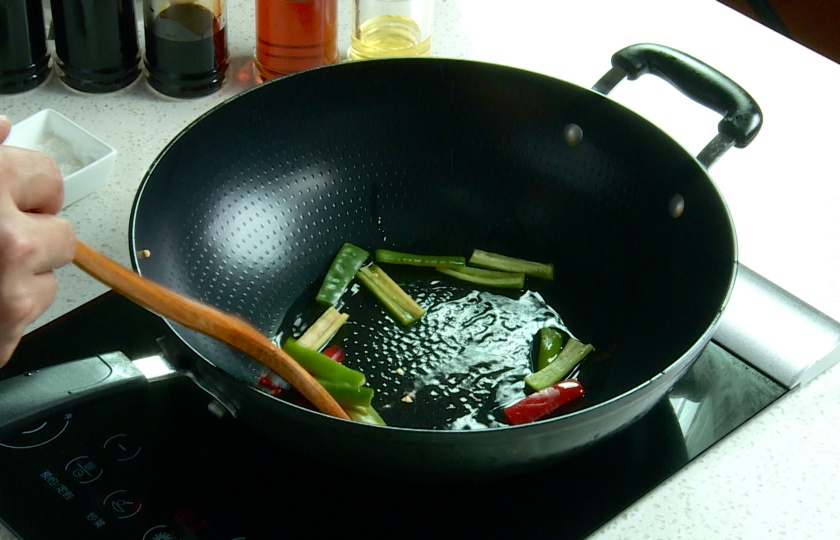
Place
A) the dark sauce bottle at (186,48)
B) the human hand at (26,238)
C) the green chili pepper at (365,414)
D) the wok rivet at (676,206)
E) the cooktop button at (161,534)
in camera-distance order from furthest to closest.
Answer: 1. the dark sauce bottle at (186,48)
2. the wok rivet at (676,206)
3. the green chili pepper at (365,414)
4. the cooktop button at (161,534)
5. the human hand at (26,238)

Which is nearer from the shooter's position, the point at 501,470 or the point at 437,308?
the point at 501,470

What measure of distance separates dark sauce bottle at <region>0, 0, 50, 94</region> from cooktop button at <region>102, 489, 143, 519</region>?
0.54m

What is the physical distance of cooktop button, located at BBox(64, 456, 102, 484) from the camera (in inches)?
26.0

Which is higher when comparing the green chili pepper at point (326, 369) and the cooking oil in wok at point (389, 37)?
the cooking oil in wok at point (389, 37)

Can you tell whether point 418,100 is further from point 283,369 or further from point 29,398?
point 29,398

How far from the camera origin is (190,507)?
0.66m

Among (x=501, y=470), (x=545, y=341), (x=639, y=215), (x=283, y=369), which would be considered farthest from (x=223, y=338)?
(x=639, y=215)

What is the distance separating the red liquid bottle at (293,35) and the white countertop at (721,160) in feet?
0.19

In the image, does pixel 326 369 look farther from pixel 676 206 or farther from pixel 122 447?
pixel 676 206

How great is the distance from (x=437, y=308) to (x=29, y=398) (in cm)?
41

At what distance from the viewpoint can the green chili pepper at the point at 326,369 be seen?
0.79m

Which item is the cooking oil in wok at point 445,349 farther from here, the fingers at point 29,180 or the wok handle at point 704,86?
the fingers at point 29,180

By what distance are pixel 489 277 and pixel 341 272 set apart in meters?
0.15

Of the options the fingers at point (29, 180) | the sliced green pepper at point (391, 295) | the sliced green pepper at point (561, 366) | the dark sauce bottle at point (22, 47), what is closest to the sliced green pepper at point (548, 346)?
the sliced green pepper at point (561, 366)
